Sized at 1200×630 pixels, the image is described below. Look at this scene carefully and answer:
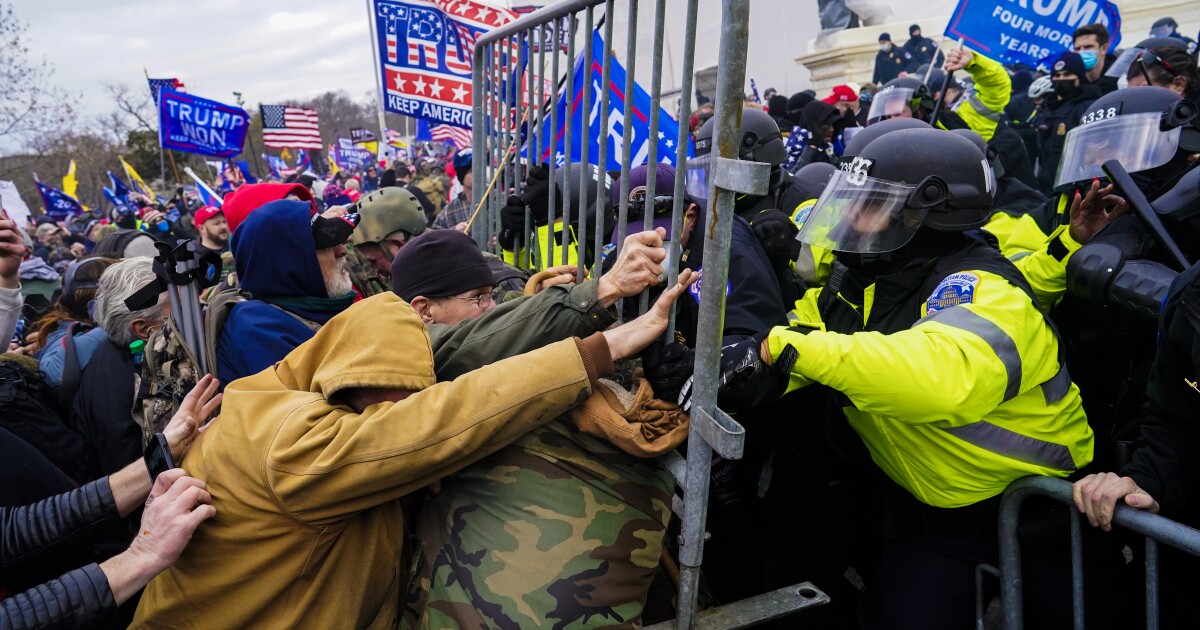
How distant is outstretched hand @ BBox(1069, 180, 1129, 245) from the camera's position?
9.73 feet

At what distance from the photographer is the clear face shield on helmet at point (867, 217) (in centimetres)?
241

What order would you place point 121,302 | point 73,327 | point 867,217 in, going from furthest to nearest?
point 73,327, point 121,302, point 867,217

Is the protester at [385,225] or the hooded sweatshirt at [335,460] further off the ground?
the protester at [385,225]

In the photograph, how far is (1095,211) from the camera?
300 cm

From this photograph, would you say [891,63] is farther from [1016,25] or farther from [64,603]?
[64,603]

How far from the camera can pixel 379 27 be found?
6023 millimetres

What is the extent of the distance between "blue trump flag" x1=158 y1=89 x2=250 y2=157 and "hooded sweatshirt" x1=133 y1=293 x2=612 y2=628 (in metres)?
11.3

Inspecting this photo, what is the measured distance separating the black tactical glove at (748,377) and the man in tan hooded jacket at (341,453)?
0.83ft

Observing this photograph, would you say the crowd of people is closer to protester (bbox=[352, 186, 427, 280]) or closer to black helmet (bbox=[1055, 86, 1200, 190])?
black helmet (bbox=[1055, 86, 1200, 190])

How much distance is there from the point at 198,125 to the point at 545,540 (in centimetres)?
1230

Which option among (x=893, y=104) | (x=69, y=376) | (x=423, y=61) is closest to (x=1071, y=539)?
(x=69, y=376)

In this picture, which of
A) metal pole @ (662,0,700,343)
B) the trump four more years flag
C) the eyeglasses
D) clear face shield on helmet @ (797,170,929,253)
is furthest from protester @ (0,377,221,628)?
the trump four more years flag

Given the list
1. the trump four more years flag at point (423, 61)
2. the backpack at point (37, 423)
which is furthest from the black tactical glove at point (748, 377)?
the trump four more years flag at point (423, 61)

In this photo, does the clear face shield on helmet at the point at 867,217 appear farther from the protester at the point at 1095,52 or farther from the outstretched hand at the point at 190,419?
the protester at the point at 1095,52
